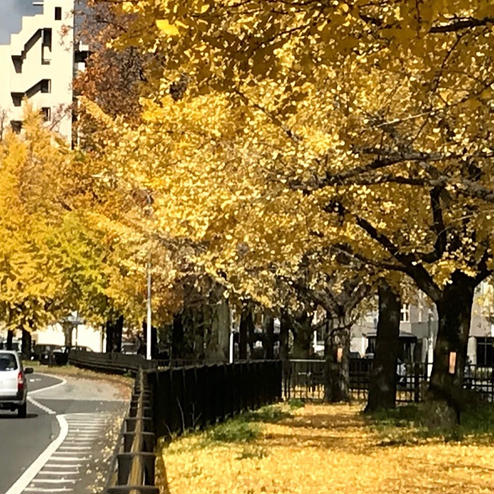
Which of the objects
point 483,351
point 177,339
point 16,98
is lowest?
point 483,351

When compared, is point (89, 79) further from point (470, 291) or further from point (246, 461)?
point (246, 461)

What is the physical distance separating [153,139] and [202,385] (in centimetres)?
497

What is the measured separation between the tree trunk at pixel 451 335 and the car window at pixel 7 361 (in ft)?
34.4

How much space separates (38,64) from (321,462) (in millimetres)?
84930

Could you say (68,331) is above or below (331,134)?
below

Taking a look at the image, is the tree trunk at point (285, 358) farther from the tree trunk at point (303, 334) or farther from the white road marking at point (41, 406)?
the white road marking at point (41, 406)

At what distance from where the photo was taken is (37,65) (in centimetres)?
9700

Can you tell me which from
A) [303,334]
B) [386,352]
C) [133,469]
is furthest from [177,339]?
[133,469]

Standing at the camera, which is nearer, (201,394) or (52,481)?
(52,481)

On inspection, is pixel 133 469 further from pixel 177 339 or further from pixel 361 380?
pixel 177 339

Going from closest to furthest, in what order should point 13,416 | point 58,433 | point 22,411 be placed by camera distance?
point 58,433
point 13,416
point 22,411

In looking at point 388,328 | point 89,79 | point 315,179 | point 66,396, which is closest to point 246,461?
point 315,179

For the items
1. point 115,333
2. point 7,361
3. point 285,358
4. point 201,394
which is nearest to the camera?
point 201,394

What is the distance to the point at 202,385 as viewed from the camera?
70.4 feet
